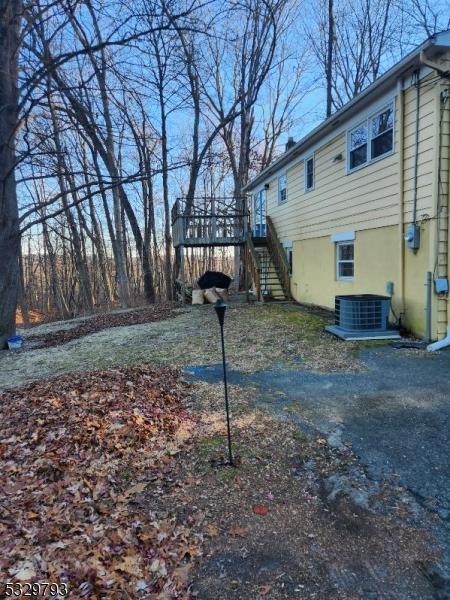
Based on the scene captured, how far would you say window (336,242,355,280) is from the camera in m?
9.52

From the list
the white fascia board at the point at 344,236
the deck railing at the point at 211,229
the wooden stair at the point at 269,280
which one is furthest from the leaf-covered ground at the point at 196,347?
the deck railing at the point at 211,229

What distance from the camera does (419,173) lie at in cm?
679

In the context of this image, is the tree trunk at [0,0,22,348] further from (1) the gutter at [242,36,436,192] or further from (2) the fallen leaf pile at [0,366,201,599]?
(1) the gutter at [242,36,436,192]

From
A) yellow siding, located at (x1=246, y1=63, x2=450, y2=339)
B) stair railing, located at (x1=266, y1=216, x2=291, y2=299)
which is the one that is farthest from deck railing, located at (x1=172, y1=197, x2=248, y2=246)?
yellow siding, located at (x1=246, y1=63, x2=450, y2=339)

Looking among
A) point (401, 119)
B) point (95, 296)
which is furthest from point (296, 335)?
point (95, 296)

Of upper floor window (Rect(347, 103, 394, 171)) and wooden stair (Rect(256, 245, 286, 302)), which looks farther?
wooden stair (Rect(256, 245, 286, 302))

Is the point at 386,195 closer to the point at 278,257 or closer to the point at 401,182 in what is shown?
the point at 401,182

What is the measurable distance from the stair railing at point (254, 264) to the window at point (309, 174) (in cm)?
286

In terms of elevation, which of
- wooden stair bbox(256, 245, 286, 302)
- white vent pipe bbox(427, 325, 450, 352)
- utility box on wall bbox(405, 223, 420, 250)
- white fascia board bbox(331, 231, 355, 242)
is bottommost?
white vent pipe bbox(427, 325, 450, 352)

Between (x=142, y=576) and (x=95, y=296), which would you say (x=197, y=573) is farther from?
(x=95, y=296)

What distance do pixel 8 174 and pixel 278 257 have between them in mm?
8617

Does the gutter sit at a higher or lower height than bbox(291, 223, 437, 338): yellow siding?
higher

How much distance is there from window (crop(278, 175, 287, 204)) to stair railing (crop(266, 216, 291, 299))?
1137mm

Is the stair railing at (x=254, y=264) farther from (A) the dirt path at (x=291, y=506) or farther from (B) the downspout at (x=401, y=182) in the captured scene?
(A) the dirt path at (x=291, y=506)
